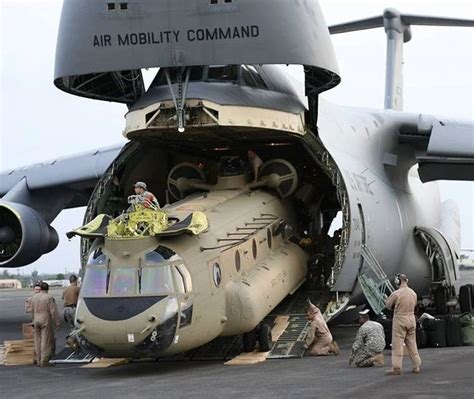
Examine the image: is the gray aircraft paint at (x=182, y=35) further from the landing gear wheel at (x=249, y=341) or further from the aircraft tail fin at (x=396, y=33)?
the aircraft tail fin at (x=396, y=33)

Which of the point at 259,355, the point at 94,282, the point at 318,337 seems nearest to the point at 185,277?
the point at 94,282

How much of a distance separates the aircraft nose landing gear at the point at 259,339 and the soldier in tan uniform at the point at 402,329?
282 cm

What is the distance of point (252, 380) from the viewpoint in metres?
13.2

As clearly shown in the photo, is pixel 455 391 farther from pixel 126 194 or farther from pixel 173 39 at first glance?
pixel 126 194

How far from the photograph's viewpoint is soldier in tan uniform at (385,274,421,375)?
1322cm

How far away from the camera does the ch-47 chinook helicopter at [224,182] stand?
14.5 meters

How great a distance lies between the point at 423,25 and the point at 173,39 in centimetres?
1482

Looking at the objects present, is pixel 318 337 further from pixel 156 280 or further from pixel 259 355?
pixel 156 280

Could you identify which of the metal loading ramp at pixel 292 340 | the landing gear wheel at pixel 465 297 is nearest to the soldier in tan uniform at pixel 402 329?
the metal loading ramp at pixel 292 340

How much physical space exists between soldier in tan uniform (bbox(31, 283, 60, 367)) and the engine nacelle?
490 cm

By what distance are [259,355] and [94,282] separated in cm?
297

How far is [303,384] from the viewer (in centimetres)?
1255

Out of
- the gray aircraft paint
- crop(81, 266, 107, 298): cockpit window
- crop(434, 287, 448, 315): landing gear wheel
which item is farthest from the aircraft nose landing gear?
crop(434, 287, 448, 315): landing gear wheel

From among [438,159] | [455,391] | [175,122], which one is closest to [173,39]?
[175,122]
